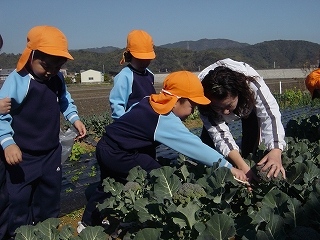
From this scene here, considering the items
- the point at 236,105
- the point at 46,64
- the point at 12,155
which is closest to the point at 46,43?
the point at 46,64

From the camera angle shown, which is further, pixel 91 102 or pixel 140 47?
pixel 91 102

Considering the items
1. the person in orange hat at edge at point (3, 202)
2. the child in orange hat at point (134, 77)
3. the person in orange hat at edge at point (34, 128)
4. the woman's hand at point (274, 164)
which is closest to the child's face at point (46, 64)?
the person in orange hat at edge at point (34, 128)

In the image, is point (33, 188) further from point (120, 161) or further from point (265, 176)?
point (265, 176)

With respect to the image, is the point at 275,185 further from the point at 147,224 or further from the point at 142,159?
the point at 142,159

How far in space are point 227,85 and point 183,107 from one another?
0.29 m

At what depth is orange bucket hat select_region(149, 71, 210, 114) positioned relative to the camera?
2.77 meters

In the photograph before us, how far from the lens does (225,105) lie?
9.53 ft

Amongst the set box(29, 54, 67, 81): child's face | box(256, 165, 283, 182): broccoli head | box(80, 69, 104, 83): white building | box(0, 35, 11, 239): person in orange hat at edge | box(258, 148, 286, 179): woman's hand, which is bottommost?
box(80, 69, 104, 83): white building

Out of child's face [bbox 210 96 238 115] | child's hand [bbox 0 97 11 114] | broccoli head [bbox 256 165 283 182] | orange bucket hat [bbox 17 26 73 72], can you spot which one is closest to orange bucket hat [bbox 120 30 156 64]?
orange bucket hat [bbox 17 26 73 72]

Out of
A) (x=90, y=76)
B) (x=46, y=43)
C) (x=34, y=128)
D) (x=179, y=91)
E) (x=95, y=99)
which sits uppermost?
(x=46, y=43)

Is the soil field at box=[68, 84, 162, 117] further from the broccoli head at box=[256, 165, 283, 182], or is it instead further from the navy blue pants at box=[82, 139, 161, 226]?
the broccoli head at box=[256, 165, 283, 182]

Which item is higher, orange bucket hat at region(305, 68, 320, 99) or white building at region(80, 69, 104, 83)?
orange bucket hat at region(305, 68, 320, 99)

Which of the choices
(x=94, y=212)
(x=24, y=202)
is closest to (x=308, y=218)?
(x=94, y=212)

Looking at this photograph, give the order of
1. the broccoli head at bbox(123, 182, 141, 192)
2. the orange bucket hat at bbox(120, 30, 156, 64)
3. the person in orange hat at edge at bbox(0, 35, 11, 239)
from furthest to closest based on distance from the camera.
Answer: the orange bucket hat at bbox(120, 30, 156, 64) < the person in orange hat at edge at bbox(0, 35, 11, 239) < the broccoli head at bbox(123, 182, 141, 192)
